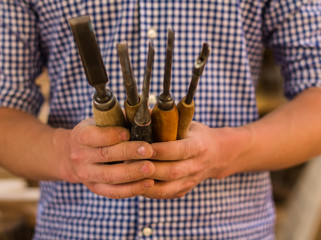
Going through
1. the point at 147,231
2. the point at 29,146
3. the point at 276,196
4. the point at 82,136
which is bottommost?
the point at 276,196

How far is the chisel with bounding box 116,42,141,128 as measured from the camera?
0.84 feet

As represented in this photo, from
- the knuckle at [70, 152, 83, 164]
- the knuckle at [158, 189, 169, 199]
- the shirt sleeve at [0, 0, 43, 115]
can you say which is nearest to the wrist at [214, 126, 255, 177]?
the knuckle at [158, 189, 169, 199]

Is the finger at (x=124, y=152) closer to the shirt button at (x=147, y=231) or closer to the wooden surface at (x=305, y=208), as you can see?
the shirt button at (x=147, y=231)

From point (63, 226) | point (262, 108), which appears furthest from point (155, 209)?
point (262, 108)

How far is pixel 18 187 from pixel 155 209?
3.36 feet

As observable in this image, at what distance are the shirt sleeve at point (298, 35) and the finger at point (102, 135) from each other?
15.1 inches

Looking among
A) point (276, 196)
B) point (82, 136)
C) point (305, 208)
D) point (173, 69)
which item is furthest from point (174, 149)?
point (276, 196)

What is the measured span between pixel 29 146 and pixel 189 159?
306mm

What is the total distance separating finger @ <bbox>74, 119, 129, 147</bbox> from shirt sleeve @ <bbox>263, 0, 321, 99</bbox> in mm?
384

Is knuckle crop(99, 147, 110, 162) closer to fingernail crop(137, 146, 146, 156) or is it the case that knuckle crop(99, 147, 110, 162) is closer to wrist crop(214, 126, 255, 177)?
fingernail crop(137, 146, 146, 156)

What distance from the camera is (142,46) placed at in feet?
1.71

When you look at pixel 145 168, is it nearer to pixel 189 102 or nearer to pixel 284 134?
pixel 189 102

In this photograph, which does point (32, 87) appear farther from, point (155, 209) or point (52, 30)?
point (155, 209)

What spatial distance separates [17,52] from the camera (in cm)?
54
